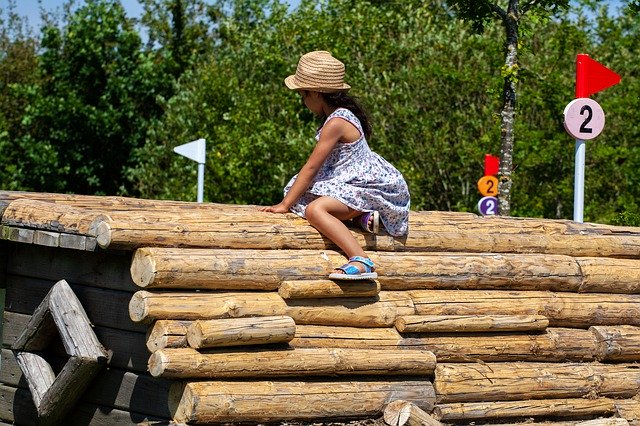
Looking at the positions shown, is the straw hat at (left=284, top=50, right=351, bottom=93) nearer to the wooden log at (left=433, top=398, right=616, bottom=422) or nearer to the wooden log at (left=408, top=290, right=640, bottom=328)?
the wooden log at (left=408, top=290, right=640, bottom=328)

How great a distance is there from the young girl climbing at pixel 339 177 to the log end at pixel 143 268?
1.14 metres

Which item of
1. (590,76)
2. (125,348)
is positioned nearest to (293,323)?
(125,348)

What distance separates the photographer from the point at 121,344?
283 inches

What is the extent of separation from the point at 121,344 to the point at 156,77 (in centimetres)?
2348

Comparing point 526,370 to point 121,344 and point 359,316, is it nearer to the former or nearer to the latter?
point 359,316

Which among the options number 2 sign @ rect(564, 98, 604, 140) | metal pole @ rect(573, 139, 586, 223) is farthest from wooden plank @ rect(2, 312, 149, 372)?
number 2 sign @ rect(564, 98, 604, 140)

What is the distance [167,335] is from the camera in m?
6.49

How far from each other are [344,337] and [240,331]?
2.61 feet

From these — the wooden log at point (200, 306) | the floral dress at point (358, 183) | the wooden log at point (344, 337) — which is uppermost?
the floral dress at point (358, 183)

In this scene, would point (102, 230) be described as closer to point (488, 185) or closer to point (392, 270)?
point (392, 270)

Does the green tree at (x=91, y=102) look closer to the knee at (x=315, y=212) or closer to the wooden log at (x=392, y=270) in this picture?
the wooden log at (x=392, y=270)

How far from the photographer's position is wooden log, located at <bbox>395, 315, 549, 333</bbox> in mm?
7422

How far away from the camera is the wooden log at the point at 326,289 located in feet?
23.1

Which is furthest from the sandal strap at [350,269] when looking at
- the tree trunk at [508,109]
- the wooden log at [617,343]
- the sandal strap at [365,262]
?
the tree trunk at [508,109]
